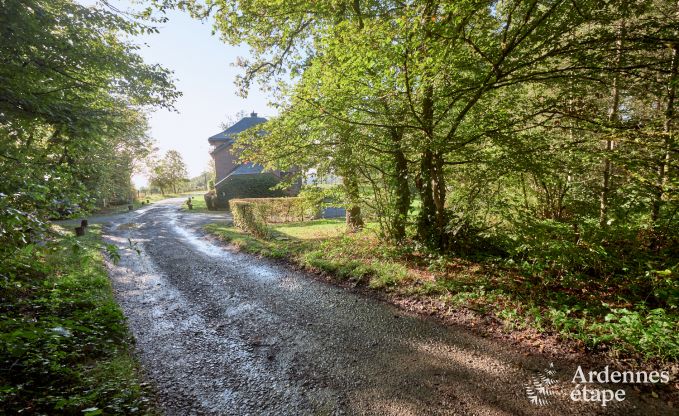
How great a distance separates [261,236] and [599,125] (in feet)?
35.5

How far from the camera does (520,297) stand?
5.02 meters

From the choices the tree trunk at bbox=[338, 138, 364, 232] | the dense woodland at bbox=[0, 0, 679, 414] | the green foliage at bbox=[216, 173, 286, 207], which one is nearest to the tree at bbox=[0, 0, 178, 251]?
the dense woodland at bbox=[0, 0, 679, 414]

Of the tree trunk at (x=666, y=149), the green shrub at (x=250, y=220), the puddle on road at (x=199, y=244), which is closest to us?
the tree trunk at (x=666, y=149)

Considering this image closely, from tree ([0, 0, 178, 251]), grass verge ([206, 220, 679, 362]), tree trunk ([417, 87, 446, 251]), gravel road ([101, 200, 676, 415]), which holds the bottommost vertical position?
gravel road ([101, 200, 676, 415])

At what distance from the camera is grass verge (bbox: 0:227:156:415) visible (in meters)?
2.90

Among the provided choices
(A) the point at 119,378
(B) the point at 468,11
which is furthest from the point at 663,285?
(A) the point at 119,378

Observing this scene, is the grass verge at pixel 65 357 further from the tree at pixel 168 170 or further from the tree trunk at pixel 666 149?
the tree at pixel 168 170

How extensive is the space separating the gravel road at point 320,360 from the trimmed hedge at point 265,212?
11.5ft

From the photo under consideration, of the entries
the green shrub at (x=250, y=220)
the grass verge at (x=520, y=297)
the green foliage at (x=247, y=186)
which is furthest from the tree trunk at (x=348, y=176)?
the green foliage at (x=247, y=186)

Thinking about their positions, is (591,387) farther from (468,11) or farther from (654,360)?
(468,11)

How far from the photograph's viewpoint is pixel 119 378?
355 centimetres

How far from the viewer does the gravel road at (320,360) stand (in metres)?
3.20

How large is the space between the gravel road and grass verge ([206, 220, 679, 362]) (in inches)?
22.0

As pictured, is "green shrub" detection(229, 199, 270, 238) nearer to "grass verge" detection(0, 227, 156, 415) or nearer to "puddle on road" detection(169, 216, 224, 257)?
"puddle on road" detection(169, 216, 224, 257)
